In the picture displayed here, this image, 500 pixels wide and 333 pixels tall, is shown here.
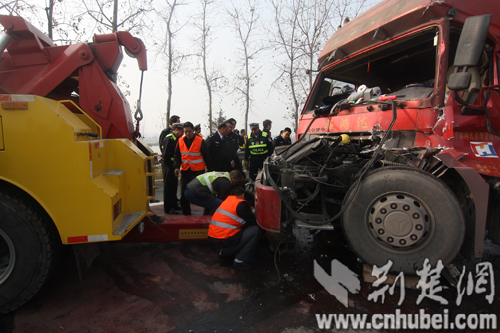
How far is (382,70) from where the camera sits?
4.15m

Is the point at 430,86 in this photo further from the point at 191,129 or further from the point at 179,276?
the point at 191,129

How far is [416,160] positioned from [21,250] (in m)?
3.49

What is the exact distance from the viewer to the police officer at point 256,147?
6.70 m

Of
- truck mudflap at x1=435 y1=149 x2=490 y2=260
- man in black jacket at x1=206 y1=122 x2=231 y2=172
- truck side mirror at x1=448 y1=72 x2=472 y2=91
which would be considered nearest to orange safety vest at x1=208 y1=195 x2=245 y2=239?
truck mudflap at x1=435 y1=149 x2=490 y2=260

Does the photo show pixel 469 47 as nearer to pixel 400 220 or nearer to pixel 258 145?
pixel 400 220

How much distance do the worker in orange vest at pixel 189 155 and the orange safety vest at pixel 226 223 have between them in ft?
5.86

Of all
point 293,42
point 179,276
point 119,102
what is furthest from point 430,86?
point 293,42

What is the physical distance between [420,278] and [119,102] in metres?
3.65

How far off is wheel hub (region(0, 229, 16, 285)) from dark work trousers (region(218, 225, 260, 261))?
184 centimetres

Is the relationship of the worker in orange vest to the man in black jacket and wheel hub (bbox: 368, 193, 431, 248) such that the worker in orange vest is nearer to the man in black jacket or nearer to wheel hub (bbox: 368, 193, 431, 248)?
the man in black jacket

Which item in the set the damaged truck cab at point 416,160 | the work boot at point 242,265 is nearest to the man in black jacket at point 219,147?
the damaged truck cab at point 416,160

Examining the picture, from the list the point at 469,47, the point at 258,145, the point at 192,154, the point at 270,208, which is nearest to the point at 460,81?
the point at 469,47

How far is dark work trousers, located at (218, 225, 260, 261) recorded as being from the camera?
3.04 metres

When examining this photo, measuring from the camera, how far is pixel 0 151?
7.18 ft
